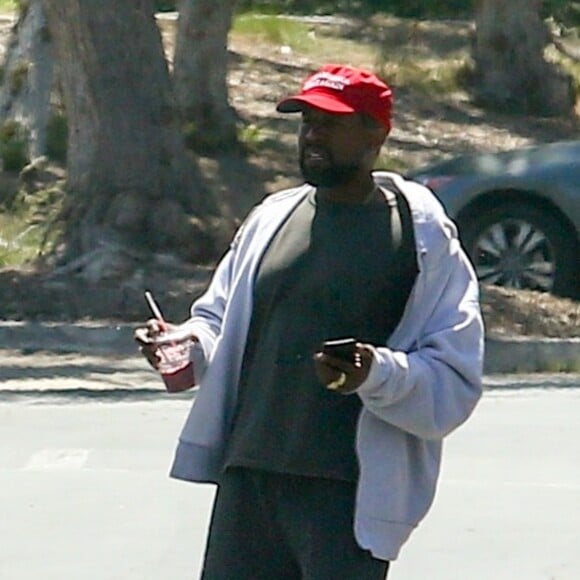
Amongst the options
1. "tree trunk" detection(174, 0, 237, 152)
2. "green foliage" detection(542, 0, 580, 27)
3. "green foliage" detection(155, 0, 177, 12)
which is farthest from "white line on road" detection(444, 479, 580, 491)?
"green foliage" detection(155, 0, 177, 12)

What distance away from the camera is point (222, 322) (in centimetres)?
431

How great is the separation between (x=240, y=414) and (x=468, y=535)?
134 inches

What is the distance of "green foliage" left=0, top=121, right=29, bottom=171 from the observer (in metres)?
18.1

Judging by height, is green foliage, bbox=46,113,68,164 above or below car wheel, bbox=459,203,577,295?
below

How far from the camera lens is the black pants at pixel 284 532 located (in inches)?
162

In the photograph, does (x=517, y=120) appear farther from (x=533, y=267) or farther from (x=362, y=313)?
(x=362, y=313)

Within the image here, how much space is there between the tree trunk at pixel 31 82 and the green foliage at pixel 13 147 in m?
0.03

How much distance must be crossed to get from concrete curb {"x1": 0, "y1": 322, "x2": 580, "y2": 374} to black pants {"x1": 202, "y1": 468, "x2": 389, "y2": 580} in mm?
7795

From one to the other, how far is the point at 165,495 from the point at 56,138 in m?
10.6

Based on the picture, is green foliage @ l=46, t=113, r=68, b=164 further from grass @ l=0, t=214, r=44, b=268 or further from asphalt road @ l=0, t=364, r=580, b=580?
asphalt road @ l=0, t=364, r=580, b=580

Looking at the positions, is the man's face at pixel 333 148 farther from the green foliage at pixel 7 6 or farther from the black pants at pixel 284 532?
the green foliage at pixel 7 6

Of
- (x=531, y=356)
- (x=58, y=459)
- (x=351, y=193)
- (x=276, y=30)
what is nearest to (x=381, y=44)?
(x=276, y=30)

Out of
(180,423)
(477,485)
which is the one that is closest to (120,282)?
(180,423)

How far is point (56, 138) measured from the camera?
18.3m
